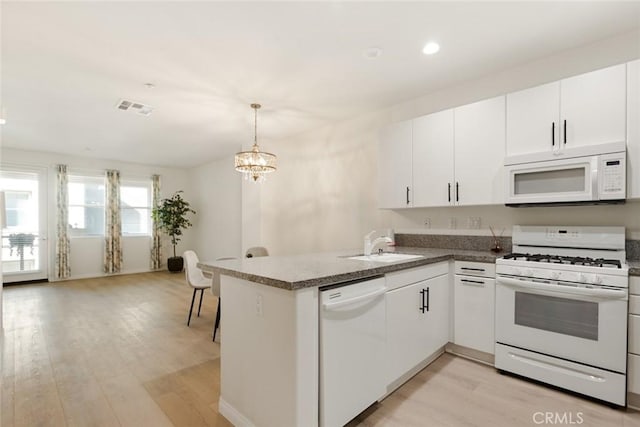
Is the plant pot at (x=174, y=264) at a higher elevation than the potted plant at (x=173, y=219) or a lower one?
lower

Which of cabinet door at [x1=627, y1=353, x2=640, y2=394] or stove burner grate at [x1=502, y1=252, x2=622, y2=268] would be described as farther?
stove burner grate at [x1=502, y1=252, x2=622, y2=268]

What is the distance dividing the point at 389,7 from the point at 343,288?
1.86 m

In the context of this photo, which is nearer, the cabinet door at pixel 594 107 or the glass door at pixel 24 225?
the cabinet door at pixel 594 107

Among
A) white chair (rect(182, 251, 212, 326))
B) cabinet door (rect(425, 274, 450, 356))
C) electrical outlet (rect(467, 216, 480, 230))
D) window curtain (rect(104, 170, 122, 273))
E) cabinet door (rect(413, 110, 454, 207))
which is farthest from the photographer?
window curtain (rect(104, 170, 122, 273))

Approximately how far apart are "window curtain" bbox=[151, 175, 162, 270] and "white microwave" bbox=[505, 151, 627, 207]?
759cm

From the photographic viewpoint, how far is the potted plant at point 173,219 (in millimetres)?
7332

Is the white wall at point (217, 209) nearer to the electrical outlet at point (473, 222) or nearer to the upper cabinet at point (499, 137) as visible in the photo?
the upper cabinet at point (499, 137)

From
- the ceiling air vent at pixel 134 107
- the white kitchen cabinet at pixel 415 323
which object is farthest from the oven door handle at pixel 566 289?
the ceiling air vent at pixel 134 107

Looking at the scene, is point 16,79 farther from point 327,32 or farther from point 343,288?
point 343,288

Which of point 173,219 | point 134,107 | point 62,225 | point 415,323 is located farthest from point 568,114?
point 62,225

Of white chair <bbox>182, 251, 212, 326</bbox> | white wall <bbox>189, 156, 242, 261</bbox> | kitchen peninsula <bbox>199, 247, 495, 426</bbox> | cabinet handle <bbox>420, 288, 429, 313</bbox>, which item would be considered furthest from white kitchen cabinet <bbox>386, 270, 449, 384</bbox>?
white wall <bbox>189, 156, 242, 261</bbox>

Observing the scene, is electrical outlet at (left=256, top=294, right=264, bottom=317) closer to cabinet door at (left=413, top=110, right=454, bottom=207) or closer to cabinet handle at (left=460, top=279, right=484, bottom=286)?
→ cabinet handle at (left=460, top=279, right=484, bottom=286)

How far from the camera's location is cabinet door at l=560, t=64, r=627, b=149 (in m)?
2.16

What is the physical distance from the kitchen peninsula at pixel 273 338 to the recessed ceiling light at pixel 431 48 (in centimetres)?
182
